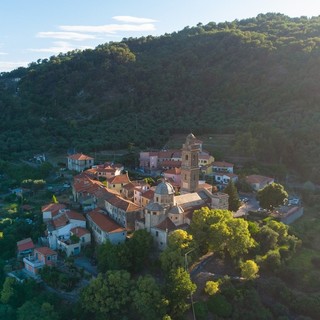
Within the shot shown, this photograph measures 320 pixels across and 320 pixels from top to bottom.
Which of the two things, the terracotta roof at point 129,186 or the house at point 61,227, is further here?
the terracotta roof at point 129,186

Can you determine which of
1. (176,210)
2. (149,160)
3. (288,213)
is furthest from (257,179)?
(176,210)

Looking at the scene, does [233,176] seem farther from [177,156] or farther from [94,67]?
[94,67]

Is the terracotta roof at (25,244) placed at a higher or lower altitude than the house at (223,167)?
lower

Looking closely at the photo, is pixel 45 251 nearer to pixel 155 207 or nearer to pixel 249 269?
pixel 155 207

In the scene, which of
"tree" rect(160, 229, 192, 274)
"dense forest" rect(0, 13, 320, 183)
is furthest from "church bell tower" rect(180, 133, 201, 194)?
"dense forest" rect(0, 13, 320, 183)

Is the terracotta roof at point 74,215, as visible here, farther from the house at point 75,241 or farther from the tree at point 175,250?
the tree at point 175,250

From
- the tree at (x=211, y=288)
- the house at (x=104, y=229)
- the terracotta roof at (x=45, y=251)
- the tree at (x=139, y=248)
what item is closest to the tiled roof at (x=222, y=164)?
the house at (x=104, y=229)

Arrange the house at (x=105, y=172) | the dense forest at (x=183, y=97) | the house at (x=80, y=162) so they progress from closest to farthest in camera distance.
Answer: the house at (x=105, y=172) → the house at (x=80, y=162) → the dense forest at (x=183, y=97)
